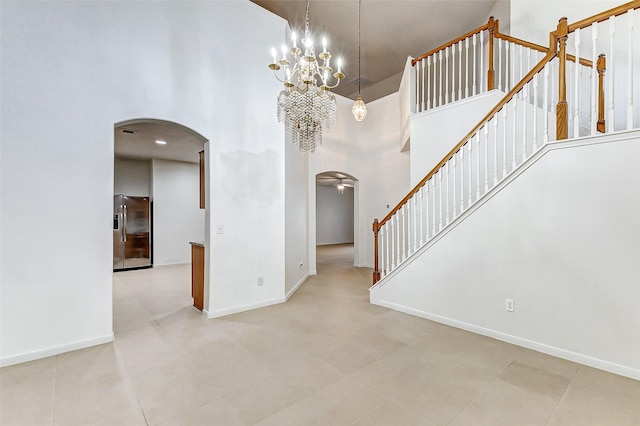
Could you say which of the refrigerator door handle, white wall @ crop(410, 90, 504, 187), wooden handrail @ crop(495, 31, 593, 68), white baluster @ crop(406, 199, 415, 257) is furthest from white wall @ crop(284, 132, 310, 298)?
the refrigerator door handle

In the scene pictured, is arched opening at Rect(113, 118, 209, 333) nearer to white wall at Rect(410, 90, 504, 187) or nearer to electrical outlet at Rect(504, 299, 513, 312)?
white wall at Rect(410, 90, 504, 187)

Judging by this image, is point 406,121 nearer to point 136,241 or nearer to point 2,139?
point 2,139

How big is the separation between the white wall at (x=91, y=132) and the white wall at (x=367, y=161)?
2787 millimetres

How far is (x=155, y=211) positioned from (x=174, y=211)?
0.48 m

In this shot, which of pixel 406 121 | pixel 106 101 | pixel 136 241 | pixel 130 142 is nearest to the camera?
pixel 106 101

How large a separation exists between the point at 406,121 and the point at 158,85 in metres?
4.23

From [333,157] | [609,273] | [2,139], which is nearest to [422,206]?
[609,273]

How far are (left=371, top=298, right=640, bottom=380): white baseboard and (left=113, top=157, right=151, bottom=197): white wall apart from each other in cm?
751

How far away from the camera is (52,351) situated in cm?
280

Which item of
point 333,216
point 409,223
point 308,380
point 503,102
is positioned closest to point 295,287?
point 409,223

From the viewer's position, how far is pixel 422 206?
3.96 metres

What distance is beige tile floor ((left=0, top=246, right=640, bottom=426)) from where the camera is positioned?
1918 mm

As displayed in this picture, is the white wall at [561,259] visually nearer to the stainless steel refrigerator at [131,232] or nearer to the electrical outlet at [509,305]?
the electrical outlet at [509,305]

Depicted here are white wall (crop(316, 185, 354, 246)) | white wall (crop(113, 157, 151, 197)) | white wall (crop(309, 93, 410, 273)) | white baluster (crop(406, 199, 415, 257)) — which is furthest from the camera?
white wall (crop(316, 185, 354, 246))
